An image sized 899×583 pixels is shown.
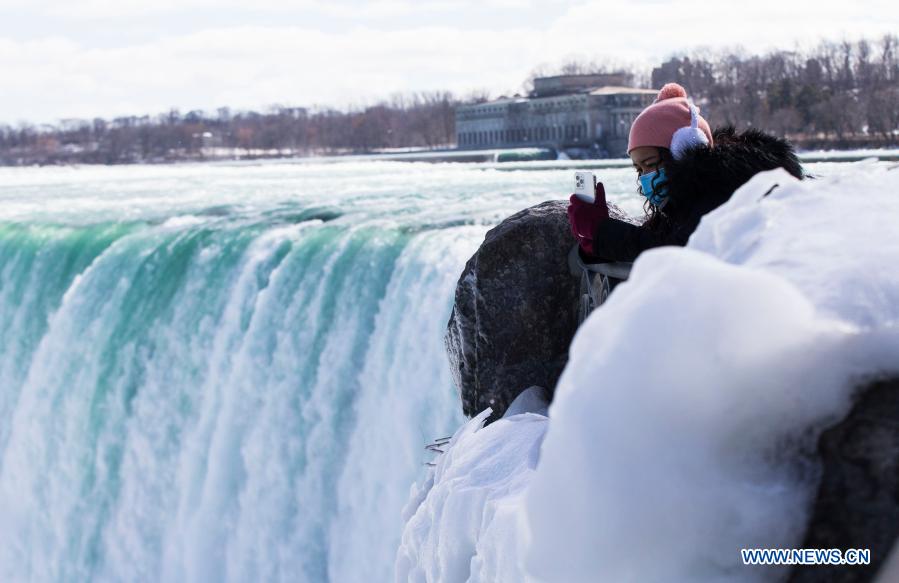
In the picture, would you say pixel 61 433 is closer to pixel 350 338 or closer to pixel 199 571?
pixel 199 571

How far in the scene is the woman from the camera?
2.87m

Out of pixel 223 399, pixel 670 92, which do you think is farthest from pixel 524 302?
pixel 223 399

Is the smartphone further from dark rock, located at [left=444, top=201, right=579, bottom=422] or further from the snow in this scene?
the snow

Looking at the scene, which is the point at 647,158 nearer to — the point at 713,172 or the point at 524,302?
the point at 713,172

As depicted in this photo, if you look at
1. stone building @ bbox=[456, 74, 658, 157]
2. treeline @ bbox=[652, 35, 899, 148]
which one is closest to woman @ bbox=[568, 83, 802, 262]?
treeline @ bbox=[652, 35, 899, 148]

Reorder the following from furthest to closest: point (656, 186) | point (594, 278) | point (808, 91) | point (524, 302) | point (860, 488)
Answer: point (808, 91) < point (524, 302) < point (594, 278) < point (656, 186) < point (860, 488)

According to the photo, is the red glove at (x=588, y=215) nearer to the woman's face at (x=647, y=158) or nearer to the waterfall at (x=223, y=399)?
the woman's face at (x=647, y=158)

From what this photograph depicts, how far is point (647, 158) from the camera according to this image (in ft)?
10.2

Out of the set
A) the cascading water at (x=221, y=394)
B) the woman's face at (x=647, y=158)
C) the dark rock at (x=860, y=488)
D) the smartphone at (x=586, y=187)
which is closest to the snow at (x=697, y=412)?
the dark rock at (x=860, y=488)

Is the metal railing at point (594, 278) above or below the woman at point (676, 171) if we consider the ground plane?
below

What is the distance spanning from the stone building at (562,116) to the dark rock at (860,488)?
46112 mm

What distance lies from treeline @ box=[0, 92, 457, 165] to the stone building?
1220 centimetres

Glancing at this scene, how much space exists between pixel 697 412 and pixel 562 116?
A: 5939 centimetres

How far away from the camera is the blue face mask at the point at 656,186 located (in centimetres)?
300
